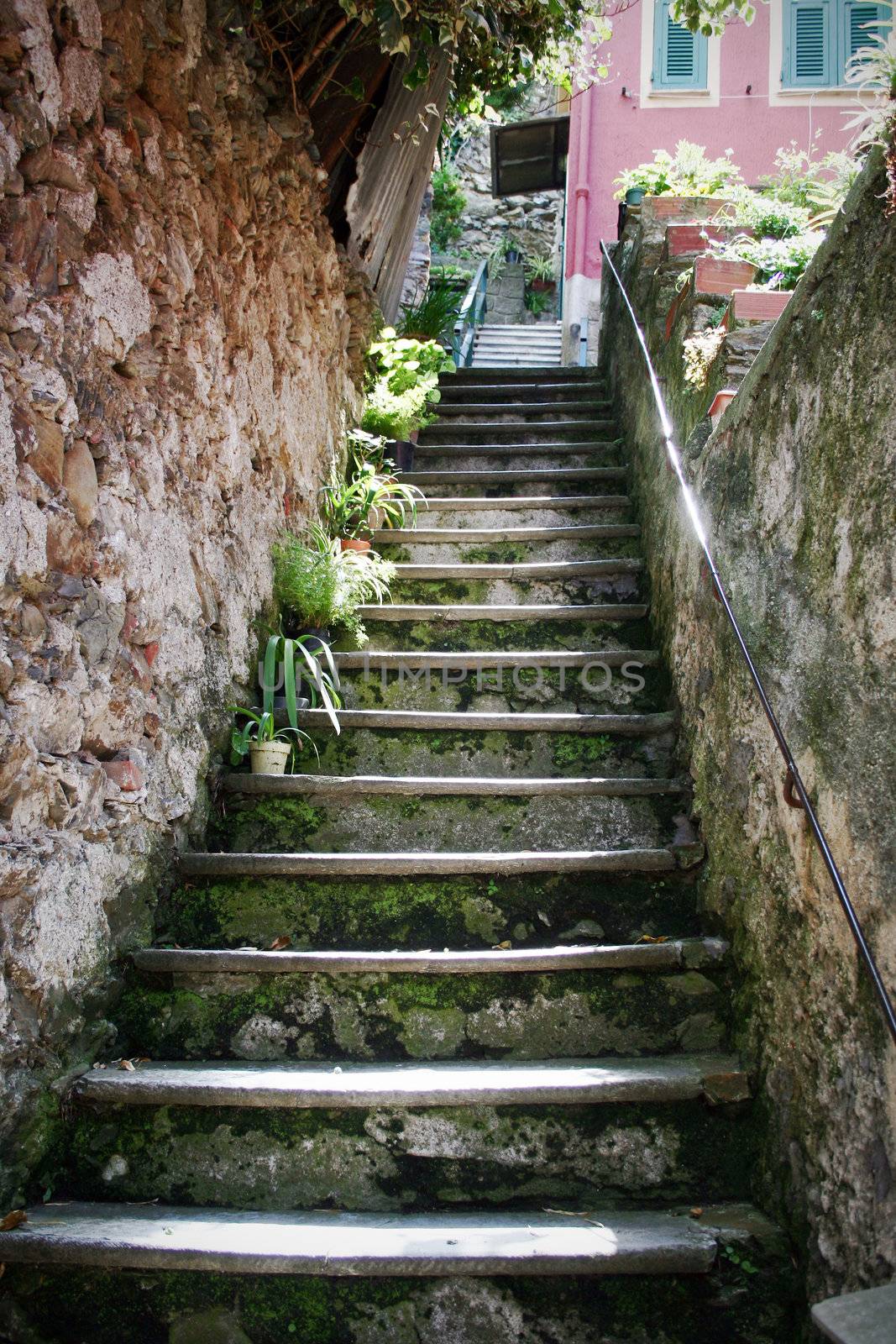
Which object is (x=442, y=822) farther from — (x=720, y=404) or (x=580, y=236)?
(x=580, y=236)

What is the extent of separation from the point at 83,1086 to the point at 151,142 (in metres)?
2.05

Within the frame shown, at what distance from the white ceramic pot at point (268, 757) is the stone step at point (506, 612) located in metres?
0.82

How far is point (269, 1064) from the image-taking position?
6.37 ft

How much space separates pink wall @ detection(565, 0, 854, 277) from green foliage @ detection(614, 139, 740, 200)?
2.90 meters

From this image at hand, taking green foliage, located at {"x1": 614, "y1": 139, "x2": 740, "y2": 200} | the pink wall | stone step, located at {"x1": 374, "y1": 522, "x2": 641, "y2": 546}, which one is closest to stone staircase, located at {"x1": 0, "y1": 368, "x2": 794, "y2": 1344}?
stone step, located at {"x1": 374, "y1": 522, "x2": 641, "y2": 546}

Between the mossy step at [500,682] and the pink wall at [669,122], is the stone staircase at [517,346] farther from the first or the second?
the mossy step at [500,682]

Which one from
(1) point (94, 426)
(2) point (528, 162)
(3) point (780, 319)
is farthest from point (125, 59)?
(2) point (528, 162)

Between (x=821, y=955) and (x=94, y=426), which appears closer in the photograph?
(x=821, y=955)

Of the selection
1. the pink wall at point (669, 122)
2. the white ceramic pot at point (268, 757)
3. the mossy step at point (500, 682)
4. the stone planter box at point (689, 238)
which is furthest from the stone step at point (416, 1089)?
the pink wall at point (669, 122)

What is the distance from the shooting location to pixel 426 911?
88.7 inches

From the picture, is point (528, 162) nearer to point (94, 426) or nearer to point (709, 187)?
point (709, 187)

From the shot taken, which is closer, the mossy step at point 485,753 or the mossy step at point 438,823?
the mossy step at point 438,823

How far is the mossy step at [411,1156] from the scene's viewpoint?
1.73 metres

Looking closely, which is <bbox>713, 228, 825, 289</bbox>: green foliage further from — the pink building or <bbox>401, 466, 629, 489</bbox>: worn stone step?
the pink building
